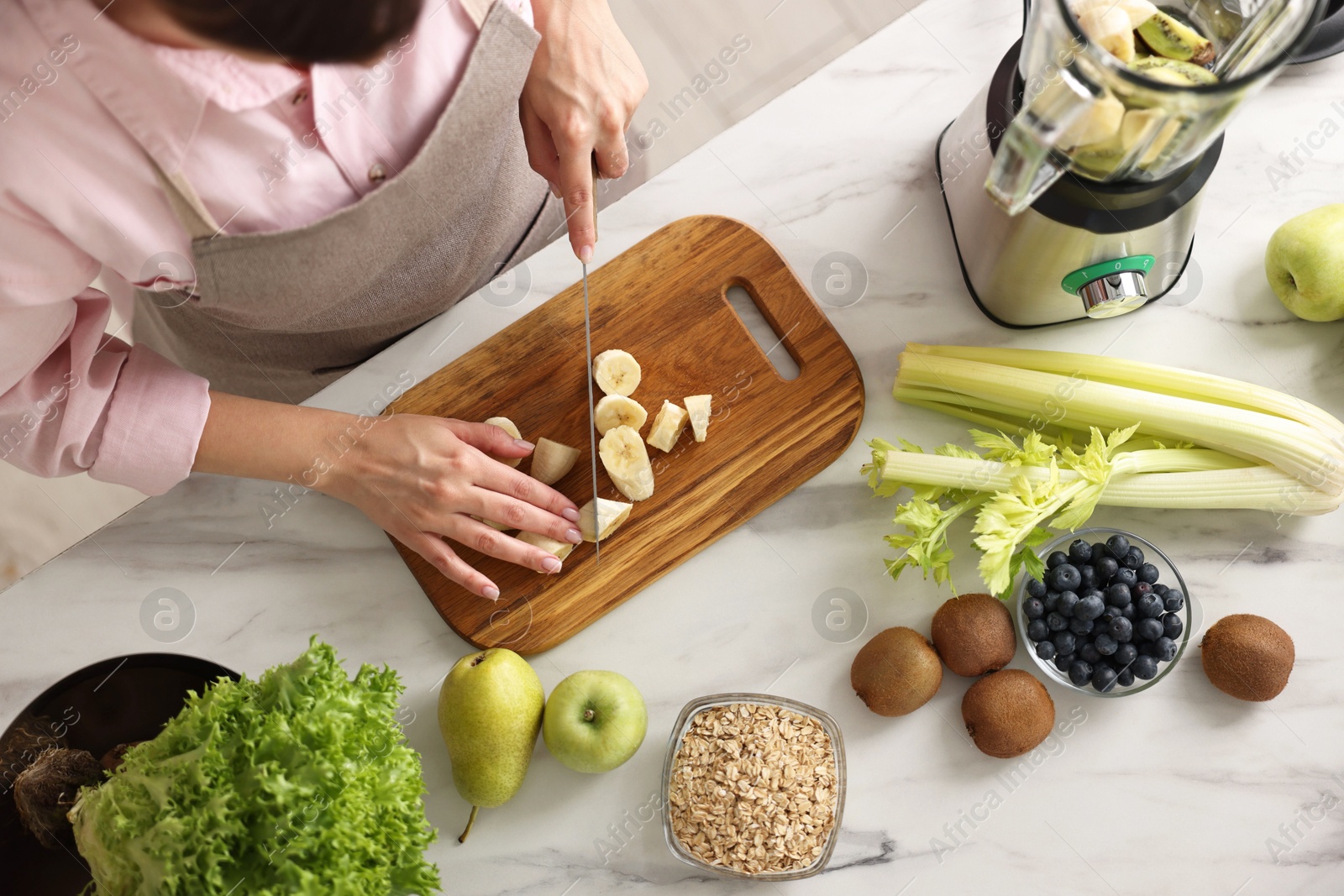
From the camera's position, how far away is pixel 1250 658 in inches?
46.5

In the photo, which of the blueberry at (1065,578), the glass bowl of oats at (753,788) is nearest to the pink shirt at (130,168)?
the glass bowl of oats at (753,788)

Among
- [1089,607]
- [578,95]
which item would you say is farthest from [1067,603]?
[578,95]

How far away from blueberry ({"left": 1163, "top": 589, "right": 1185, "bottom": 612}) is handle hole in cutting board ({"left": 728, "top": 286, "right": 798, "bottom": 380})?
22.7 inches

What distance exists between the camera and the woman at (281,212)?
80 centimetres

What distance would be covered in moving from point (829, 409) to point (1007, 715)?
48 centimetres

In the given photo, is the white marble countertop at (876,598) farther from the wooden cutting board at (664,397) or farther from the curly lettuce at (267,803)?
the curly lettuce at (267,803)

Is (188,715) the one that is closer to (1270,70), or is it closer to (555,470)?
(555,470)

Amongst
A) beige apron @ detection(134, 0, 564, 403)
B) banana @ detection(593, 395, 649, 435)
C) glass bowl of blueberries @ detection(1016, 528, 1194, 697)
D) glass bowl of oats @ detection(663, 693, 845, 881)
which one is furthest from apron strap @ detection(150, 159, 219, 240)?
glass bowl of blueberries @ detection(1016, 528, 1194, 697)

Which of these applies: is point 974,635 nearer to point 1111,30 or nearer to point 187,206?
point 1111,30

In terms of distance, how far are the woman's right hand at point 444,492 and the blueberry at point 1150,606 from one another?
2.50 feet

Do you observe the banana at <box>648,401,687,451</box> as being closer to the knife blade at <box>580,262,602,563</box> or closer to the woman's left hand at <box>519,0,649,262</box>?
the knife blade at <box>580,262,602,563</box>

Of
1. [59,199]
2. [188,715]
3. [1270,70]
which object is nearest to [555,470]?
[188,715]

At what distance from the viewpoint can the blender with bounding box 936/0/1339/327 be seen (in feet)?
2.74

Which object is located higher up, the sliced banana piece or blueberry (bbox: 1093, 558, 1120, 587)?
the sliced banana piece
